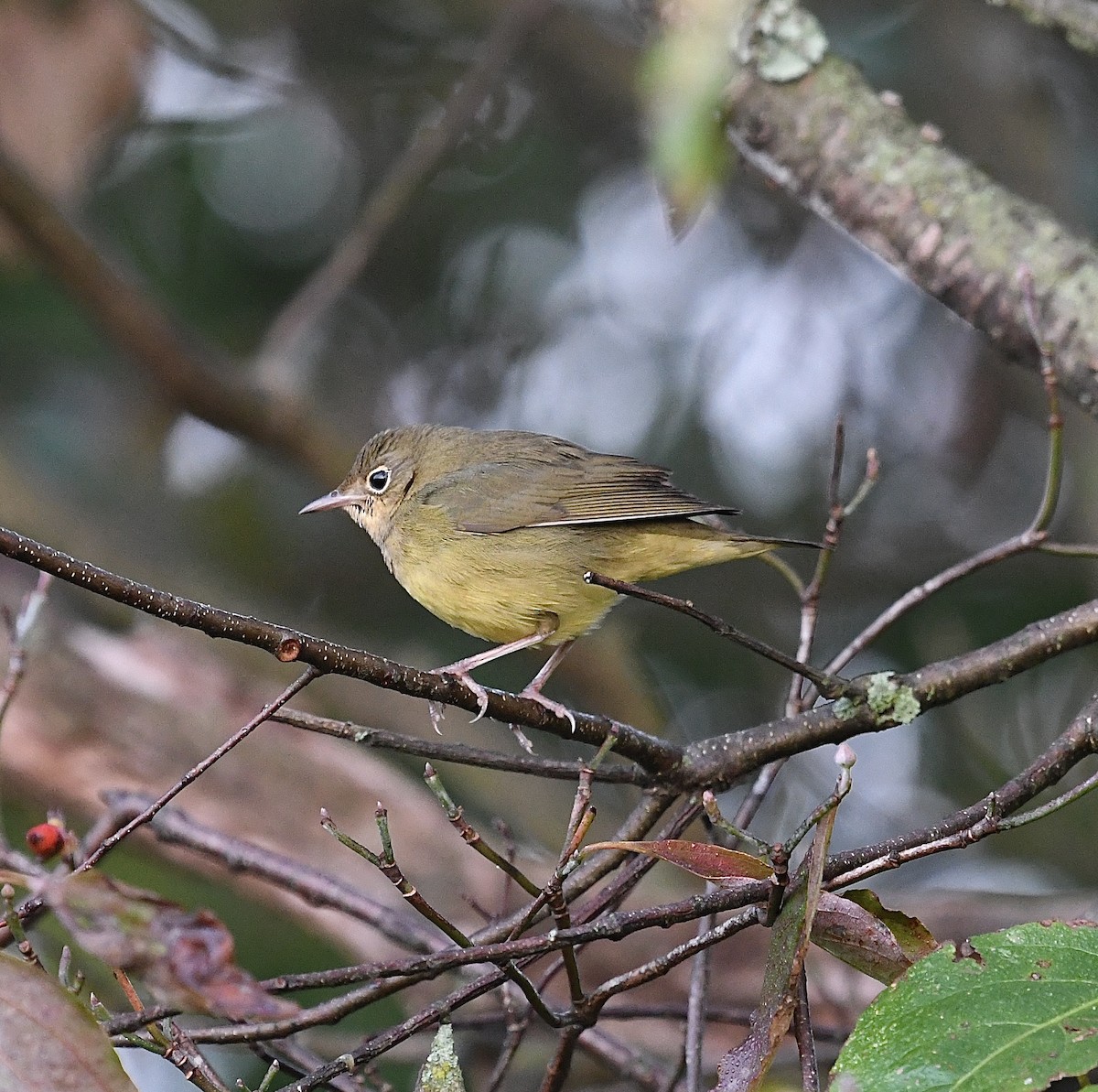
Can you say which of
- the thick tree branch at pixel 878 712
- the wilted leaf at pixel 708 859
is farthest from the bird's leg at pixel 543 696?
the wilted leaf at pixel 708 859

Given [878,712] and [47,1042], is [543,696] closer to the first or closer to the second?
[878,712]

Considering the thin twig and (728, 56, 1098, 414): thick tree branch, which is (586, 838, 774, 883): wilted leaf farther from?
(728, 56, 1098, 414): thick tree branch

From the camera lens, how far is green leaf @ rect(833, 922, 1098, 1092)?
169cm

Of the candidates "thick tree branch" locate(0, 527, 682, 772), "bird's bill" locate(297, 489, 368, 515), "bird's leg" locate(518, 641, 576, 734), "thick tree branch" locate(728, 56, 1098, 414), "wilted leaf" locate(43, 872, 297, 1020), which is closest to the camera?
"wilted leaf" locate(43, 872, 297, 1020)

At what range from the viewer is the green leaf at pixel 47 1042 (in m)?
1.67

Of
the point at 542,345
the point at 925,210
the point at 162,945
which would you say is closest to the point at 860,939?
→ the point at 162,945

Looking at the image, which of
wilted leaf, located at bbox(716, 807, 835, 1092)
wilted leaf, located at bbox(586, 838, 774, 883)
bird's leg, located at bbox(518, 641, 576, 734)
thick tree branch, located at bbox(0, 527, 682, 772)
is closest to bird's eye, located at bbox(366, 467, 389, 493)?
bird's leg, located at bbox(518, 641, 576, 734)

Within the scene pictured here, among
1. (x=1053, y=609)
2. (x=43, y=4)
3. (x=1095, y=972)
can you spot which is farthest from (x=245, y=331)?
(x=1095, y=972)

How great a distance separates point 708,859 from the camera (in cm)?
201

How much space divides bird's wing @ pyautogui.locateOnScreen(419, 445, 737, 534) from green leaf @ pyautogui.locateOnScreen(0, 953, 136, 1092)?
102 inches

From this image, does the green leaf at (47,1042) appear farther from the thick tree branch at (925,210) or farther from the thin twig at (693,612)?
the thick tree branch at (925,210)

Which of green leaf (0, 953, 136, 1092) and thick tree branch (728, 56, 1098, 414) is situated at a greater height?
thick tree branch (728, 56, 1098, 414)

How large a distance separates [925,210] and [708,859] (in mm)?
2463

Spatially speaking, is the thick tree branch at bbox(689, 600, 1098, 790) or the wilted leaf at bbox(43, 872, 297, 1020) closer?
the wilted leaf at bbox(43, 872, 297, 1020)
